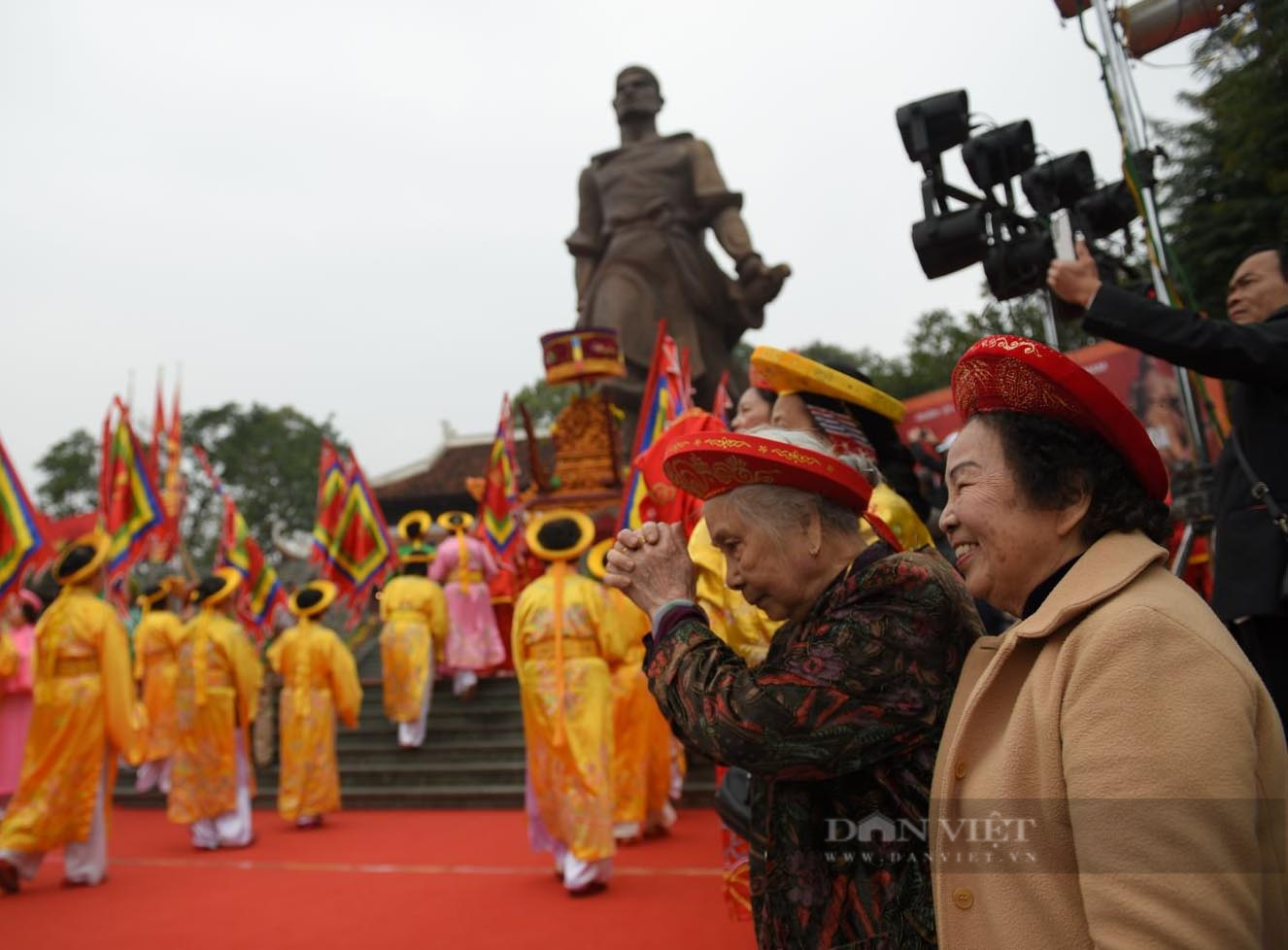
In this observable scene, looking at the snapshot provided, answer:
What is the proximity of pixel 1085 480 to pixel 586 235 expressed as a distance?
42.3 feet

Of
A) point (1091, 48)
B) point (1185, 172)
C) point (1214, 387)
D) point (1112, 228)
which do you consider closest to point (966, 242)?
point (1112, 228)

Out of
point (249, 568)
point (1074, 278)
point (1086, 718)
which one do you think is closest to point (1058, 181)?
point (1074, 278)

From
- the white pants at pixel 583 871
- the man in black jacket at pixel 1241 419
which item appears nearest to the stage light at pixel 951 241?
the man in black jacket at pixel 1241 419

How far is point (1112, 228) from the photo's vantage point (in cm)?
333

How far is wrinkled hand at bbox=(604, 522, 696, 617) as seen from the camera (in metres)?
1.77

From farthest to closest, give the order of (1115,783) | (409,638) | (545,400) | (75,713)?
(545,400), (409,638), (75,713), (1115,783)

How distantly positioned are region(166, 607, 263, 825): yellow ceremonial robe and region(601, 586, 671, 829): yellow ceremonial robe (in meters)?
3.07

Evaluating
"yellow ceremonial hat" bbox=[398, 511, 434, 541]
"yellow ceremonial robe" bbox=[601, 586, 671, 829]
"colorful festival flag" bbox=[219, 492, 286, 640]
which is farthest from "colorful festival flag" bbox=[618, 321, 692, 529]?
"colorful festival flag" bbox=[219, 492, 286, 640]

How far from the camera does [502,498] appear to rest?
10898 mm

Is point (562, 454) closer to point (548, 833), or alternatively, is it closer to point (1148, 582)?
point (548, 833)

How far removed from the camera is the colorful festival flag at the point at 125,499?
29.9 ft

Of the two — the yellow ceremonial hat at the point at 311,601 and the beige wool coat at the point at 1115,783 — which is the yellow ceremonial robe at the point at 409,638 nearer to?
the yellow ceremonial hat at the point at 311,601

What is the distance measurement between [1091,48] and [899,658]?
282 cm

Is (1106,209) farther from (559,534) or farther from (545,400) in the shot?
(545,400)
